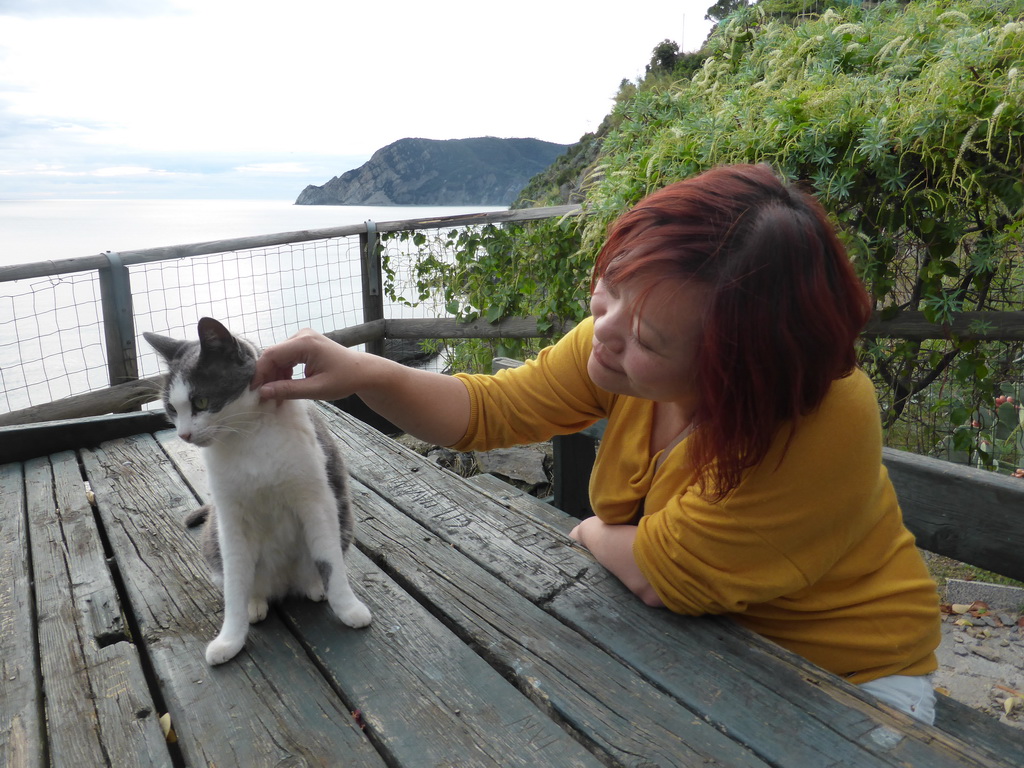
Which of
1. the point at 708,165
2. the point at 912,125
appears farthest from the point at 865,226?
the point at 708,165

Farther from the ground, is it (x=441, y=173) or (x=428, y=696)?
(x=441, y=173)

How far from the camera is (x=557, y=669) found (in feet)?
3.84

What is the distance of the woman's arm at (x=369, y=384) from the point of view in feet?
4.58

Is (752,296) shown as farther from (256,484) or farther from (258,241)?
(258,241)

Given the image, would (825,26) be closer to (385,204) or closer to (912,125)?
(912,125)

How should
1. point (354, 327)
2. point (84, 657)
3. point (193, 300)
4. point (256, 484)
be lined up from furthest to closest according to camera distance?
point (354, 327)
point (193, 300)
point (256, 484)
point (84, 657)

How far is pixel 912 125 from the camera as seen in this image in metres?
1.83

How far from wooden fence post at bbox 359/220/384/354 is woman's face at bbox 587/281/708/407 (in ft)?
11.6

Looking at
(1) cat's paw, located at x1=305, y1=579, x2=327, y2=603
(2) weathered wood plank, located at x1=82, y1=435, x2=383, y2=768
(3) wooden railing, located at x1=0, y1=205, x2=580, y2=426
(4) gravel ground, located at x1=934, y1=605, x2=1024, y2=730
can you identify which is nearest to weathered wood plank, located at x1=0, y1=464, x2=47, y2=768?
(2) weathered wood plank, located at x1=82, y1=435, x2=383, y2=768

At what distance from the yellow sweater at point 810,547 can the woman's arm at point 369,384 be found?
1.39 ft

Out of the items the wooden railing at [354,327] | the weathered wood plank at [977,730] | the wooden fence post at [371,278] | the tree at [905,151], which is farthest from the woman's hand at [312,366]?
the wooden fence post at [371,278]

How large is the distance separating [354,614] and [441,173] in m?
2.79

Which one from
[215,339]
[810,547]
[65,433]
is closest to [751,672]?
[810,547]

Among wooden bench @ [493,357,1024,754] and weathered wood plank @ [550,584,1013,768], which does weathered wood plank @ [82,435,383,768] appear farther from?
wooden bench @ [493,357,1024,754]
